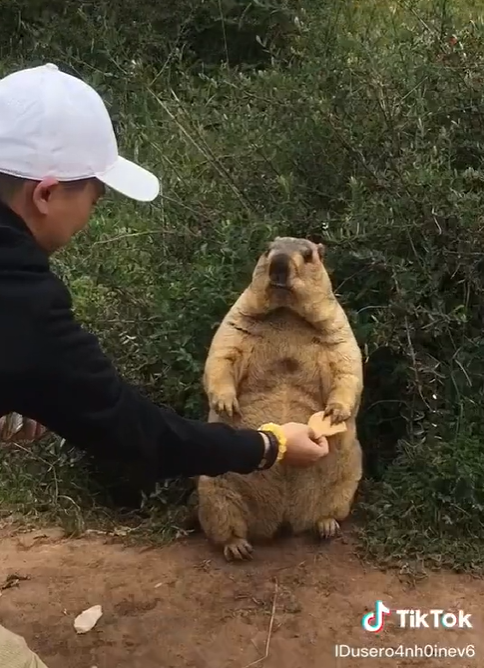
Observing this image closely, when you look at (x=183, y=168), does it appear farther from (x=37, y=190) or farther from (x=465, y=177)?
(x=37, y=190)

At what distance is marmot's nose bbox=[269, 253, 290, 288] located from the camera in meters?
4.31

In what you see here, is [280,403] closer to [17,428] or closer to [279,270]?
[279,270]

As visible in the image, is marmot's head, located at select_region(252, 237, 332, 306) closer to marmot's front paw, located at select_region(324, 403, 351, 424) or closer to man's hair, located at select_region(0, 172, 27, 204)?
marmot's front paw, located at select_region(324, 403, 351, 424)

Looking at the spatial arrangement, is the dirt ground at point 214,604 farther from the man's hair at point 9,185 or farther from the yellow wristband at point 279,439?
the man's hair at point 9,185

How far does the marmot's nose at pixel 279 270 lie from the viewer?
4.31 m

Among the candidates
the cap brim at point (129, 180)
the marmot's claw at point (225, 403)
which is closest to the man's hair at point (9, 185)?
the cap brim at point (129, 180)

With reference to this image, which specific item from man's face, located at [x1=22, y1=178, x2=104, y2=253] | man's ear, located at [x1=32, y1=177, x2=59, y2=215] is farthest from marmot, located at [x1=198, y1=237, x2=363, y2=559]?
man's ear, located at [x1=32, y1=177, x2=59, y2=215]

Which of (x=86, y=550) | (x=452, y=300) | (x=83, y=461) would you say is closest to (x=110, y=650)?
(x=86, y=550)

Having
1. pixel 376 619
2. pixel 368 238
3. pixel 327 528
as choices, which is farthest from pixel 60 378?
pixel 368 238

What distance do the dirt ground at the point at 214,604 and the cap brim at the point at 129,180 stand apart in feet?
6.55

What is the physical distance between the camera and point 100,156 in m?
2.75

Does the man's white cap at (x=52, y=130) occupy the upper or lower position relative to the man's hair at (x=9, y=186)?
upper

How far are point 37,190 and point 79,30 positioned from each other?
758 centimetres

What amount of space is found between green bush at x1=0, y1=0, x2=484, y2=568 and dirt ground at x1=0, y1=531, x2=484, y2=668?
31cm
